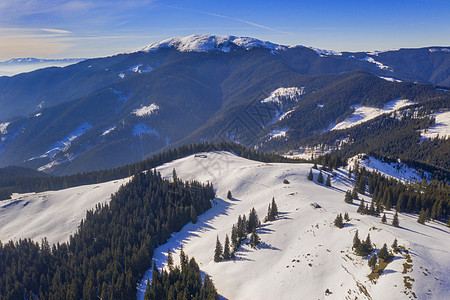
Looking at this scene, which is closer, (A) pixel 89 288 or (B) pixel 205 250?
(A) pixel 89 288

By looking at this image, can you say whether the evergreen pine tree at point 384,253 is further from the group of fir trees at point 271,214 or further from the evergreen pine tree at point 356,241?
the group of fir trees at point 271,214

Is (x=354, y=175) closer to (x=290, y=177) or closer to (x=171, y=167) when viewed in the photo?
(x=290, y=177)

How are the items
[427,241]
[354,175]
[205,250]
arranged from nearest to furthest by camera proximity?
[427,241], [205,250], [354,175]

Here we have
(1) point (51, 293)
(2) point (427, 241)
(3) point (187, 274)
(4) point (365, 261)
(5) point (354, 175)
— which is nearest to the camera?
(4) point (365, 261)

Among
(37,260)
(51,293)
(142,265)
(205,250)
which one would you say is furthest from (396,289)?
(37,260)

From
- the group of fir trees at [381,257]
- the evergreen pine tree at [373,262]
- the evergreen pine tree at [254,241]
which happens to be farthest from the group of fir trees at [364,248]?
the evergreen pine tree at [254,241]

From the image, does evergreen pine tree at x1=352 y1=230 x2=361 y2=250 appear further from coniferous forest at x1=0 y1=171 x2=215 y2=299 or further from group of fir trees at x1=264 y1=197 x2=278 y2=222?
coniferous forest at x1=0 y1=171 x2=215 y2=299

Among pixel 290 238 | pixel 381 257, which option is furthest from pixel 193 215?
pixel 381 257

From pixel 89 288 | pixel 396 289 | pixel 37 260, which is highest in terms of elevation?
pixel 396 289
